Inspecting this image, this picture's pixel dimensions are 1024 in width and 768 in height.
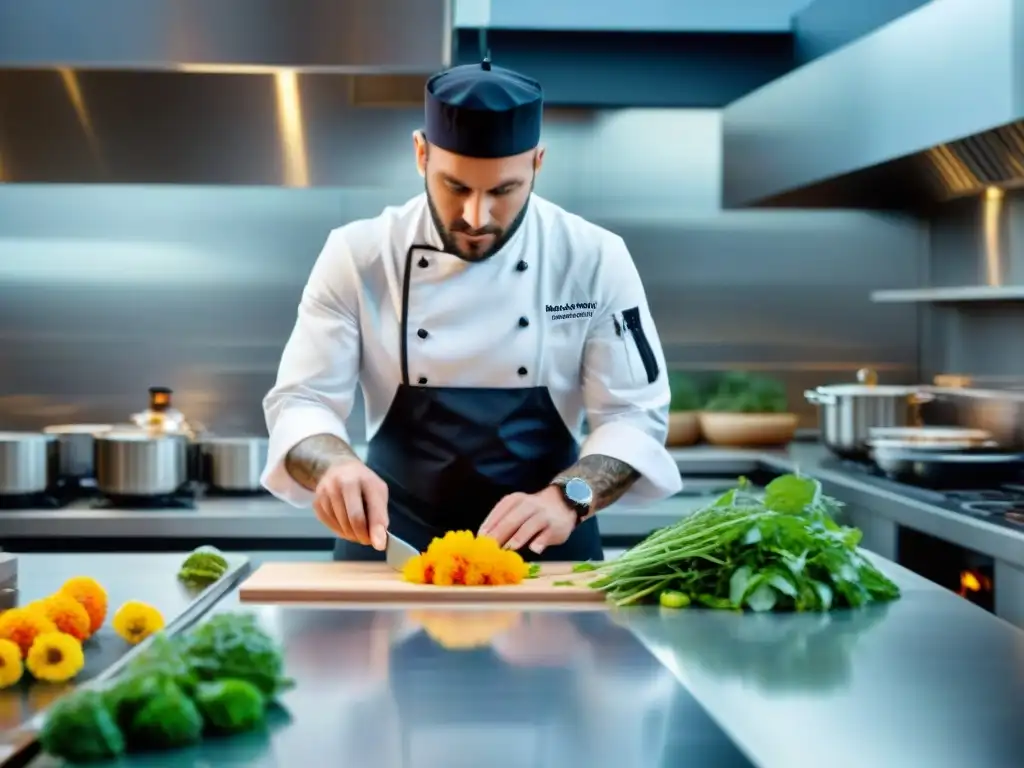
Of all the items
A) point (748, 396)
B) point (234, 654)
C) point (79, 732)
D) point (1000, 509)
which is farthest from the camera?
point (748, 396)

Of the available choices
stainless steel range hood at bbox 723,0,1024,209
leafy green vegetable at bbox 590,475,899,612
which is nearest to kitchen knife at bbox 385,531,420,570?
leafy green vegetable at bbox 590,475,899,612

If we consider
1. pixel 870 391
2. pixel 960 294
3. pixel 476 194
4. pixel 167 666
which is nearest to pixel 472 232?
pixel 476 194

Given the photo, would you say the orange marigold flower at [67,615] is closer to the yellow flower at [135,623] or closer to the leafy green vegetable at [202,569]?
the yellow flower at [135,623]

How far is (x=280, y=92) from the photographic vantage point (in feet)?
12.3

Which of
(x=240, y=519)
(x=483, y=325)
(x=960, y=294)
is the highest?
(x=960, y=294)

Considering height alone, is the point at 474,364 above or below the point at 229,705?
above

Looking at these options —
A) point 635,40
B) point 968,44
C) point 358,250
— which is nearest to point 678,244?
point 635,40

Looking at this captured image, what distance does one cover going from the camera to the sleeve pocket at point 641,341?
7.79ft

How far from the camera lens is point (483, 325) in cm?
240

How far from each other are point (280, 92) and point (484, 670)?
2.69 meters

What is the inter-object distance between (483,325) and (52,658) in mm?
1182

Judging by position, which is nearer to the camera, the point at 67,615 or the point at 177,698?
the point at 177,698

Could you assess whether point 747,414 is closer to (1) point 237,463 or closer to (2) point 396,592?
(1) point 237,463

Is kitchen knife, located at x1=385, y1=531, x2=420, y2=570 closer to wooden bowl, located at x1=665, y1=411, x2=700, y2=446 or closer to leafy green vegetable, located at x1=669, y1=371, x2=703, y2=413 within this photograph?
wooden bowl, located at x1=665, y1=411, x2=700, y2=446
